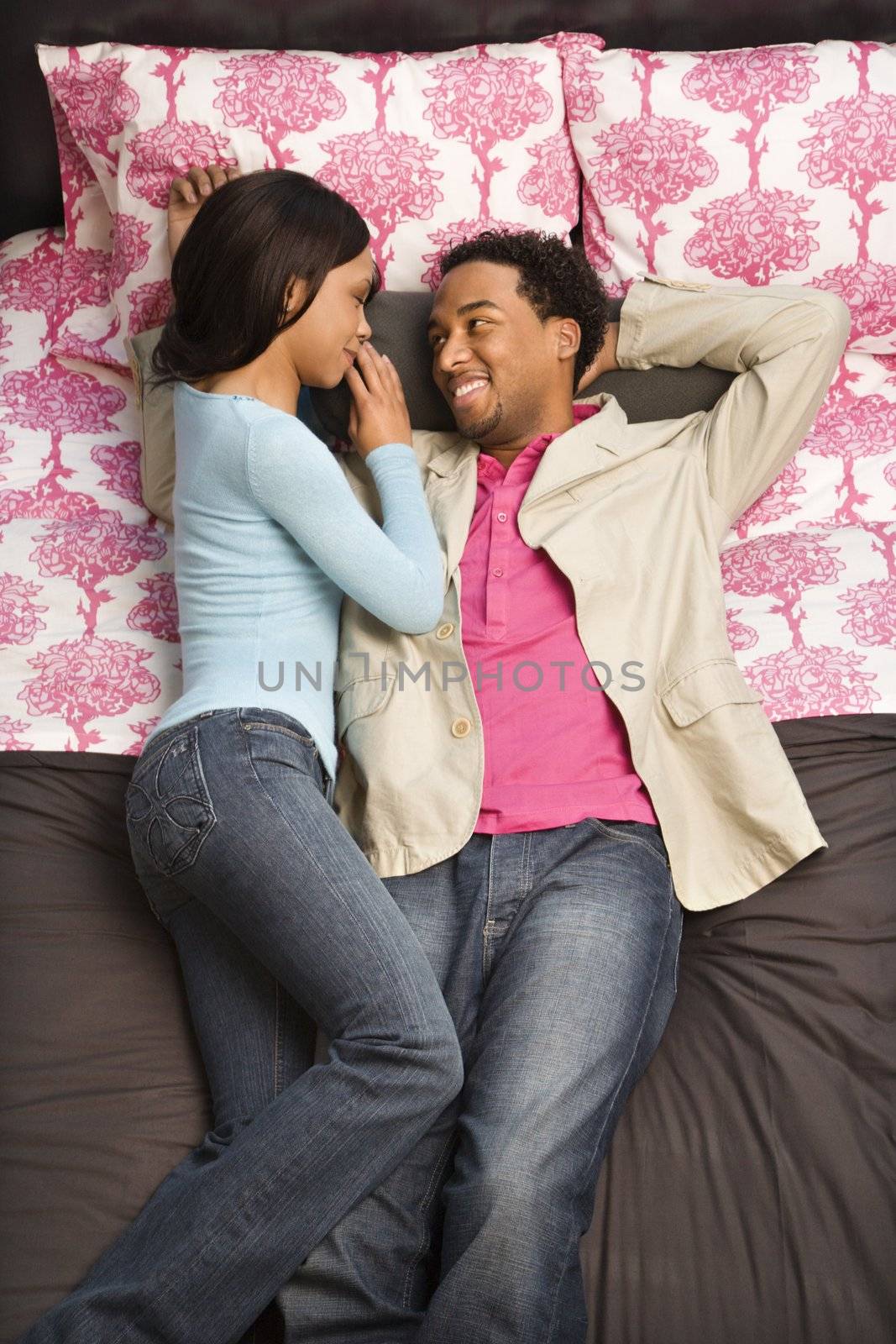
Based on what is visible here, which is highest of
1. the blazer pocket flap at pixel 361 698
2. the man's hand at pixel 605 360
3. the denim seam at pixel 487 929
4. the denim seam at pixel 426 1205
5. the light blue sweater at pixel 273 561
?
the man's hand at pixel 605 360

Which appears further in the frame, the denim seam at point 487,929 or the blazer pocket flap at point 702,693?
the blazer pocket flap at point 702,693

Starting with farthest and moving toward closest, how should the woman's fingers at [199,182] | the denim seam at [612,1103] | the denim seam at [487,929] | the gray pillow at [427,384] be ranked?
the woman's fingers at [199,182] → the gray pillow at [427,384] → the denim seam at [487,929] → the denim seam at [612,1103]

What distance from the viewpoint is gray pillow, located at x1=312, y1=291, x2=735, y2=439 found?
1.90 m

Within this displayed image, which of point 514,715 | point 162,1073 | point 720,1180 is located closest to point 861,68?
point 514,715

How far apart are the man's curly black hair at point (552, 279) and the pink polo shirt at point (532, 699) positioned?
0.34 meters

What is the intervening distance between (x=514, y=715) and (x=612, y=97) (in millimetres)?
1178

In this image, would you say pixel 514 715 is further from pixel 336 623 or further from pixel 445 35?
pixel 445 35

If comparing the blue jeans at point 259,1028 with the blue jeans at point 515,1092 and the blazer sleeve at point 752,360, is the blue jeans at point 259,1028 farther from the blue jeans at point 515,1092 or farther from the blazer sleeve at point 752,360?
the blazer sleeve at point 752,360

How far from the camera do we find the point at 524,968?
4.60 ft

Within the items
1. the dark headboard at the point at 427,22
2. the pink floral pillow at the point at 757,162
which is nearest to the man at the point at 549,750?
the pink floral pillow at the point at 757,162

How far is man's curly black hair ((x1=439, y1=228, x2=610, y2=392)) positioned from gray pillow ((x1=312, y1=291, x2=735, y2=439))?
0.27 ft

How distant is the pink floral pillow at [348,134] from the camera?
2.09 m

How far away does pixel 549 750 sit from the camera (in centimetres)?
160

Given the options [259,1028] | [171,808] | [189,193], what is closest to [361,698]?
[171,808]
